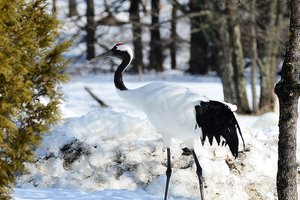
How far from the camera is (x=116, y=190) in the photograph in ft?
28.2

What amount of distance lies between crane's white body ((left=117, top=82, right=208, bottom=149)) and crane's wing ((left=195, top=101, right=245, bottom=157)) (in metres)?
0.09

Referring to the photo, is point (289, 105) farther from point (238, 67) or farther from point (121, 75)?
point (238, 67)

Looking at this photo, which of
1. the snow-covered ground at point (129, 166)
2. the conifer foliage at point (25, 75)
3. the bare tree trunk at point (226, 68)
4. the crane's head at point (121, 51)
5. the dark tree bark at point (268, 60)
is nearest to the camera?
the conifer foliage at point (25, 75)

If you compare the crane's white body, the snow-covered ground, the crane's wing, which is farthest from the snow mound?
the crane's wing

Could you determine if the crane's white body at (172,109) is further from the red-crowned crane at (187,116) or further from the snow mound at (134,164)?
the snow mound at (134,164)

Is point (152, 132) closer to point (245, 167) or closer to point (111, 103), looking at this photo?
point (245, 167)

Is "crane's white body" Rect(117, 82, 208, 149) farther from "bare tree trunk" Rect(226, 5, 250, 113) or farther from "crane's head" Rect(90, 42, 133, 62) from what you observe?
"bare tree trunk" Rect(226, 5, 250, 113)

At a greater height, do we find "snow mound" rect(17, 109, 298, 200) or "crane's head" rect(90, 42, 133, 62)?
"crane's head" rect(90, 42, 133, 62)

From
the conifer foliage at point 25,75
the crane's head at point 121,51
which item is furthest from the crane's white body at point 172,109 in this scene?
the conifer foliage at point 25,75

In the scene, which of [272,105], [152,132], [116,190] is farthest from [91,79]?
[116,190]

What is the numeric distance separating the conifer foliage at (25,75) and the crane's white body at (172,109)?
7.40 feet

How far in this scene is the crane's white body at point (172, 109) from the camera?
8.35 m

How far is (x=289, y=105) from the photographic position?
6.87 metres

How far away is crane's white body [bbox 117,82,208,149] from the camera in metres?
8.35
